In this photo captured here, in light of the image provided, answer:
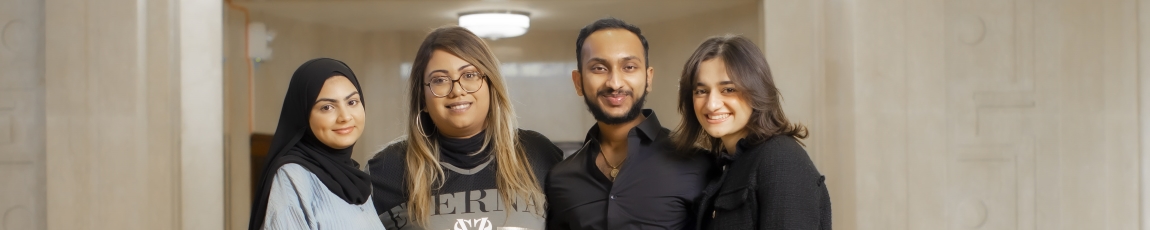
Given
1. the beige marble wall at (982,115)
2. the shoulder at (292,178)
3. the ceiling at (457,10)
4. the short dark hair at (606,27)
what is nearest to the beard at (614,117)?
the short dark hair at (606,27)

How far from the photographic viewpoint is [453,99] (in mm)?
2414

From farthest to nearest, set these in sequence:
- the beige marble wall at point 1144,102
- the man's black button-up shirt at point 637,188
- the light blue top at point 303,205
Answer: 1. the beige marble wall at point 1144,102
2. the man's black button-up shirt at point 637,188
3. the light blue top at point 303,205

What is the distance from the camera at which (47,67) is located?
364 centimetres

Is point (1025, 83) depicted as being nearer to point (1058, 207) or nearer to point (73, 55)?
point (1058, 207)

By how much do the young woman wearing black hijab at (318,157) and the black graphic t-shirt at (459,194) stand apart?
297 mm

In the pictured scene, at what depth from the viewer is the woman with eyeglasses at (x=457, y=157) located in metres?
2.43

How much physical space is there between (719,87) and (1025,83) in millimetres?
1977

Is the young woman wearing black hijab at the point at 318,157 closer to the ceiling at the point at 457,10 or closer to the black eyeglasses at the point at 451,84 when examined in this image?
the black eyeglasses at the point at 451,84

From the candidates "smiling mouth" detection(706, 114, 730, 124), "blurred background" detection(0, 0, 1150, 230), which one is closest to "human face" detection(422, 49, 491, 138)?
"smiling mouth" detection(706, 114, 730, 124)

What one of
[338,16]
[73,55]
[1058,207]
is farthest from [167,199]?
[1058,207]

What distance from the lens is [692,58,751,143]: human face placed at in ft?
7.06

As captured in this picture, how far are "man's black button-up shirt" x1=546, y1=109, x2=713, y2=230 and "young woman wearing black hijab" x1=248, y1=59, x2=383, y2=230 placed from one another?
554mm

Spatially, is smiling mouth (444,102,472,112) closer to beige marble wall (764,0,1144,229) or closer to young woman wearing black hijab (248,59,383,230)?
young woman wearing black hijab (248,59,383,230)

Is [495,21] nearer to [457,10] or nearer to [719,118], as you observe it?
[457,10]
